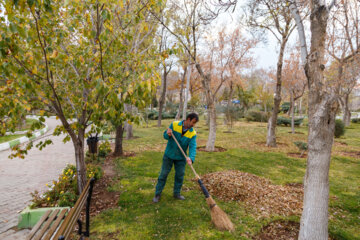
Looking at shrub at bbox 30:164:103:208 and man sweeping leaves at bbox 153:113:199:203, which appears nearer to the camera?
shrub at bbox 30:164:103:208

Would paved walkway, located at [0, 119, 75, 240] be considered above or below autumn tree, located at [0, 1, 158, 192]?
below

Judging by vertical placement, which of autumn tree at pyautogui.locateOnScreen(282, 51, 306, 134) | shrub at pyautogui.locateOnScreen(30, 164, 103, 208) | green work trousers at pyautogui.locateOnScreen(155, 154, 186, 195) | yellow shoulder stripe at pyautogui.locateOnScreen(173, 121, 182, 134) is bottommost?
shrub at pyautogui.locateOnScreen(30, 164, 103, 208)

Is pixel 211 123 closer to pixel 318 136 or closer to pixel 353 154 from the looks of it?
pixel 318 136

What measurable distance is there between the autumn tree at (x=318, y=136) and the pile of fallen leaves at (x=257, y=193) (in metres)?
1.18

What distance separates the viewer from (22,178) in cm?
621

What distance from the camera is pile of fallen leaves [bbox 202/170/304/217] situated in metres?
4.16

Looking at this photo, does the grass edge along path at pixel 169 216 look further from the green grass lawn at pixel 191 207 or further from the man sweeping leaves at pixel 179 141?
the man sweeping leaves at pixel 179 141

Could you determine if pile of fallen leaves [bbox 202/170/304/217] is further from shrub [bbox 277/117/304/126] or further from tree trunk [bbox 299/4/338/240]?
shrub [bbox 277/117/304/126]

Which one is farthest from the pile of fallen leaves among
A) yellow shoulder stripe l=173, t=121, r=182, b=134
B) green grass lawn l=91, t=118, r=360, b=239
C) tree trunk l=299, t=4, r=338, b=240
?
yellow shoulder stripe l=173, t=121, r=182, b=134

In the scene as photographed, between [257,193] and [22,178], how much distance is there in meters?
6.44

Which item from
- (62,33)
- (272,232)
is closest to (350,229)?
(272,232)

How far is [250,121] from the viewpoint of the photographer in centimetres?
2641

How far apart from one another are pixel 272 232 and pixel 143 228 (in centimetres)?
207

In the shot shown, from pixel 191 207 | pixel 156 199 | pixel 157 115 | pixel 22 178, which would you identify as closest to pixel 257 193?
pixel 191 207
